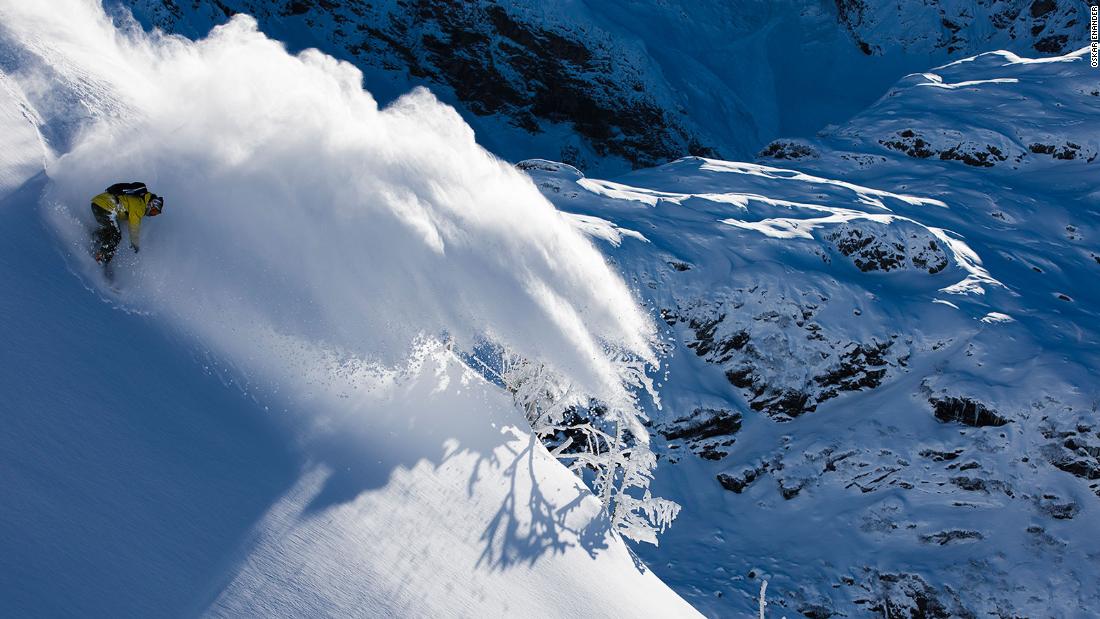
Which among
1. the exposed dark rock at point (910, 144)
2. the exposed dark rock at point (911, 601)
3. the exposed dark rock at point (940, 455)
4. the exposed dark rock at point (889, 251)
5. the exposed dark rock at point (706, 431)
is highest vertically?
the exposed dark rock at point (910, 144)

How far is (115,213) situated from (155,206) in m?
0.50

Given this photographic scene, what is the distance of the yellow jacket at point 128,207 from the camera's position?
6688 millimetres

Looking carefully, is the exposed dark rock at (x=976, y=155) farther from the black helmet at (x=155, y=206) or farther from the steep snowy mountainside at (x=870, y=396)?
the black helmet at (x=155, y=206)

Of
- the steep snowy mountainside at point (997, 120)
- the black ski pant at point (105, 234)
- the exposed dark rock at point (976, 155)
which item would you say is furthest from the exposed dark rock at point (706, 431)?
the exposed dark rock at point (976, 155)

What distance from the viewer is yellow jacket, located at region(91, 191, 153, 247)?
6.69 m

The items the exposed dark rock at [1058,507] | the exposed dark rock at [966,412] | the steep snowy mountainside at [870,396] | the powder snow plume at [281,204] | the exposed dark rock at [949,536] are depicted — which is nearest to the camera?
the powder snow plume at [281,204]

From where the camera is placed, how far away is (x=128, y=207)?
684 centimetres

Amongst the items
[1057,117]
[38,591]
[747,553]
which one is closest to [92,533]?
[38,591]

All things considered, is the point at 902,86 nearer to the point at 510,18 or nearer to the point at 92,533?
the point at 510,18

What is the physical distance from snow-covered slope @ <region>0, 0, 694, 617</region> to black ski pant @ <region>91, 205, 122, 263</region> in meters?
0.15

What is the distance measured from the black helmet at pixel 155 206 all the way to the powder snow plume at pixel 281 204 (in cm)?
25

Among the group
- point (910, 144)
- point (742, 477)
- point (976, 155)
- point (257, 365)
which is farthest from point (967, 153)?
point (257, 365)

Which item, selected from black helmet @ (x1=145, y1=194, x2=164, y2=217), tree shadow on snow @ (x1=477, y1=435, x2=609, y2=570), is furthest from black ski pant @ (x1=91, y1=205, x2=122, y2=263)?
tree shadow on snow @ (x1=477, y1=435, x2=609, y2=570)

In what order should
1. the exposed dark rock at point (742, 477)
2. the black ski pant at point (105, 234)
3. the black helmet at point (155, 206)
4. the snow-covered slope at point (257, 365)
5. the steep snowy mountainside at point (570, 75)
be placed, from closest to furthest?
1. the snow-covered slope at point (257, 365)
2. the black ski pant at point (105, 234)
3. the black helmet at point (155, 206)
4. the exposed dark rock at point (742, 477)
5. the steep snowy mountainside at point (570, 75)
